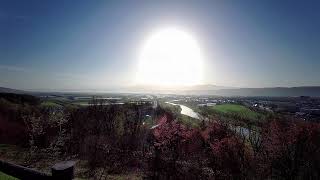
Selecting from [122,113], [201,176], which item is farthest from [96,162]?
[122,113]

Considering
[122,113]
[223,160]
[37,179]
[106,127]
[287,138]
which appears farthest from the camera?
[122,113]

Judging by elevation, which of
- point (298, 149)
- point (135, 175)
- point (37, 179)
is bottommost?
point (135, 175)

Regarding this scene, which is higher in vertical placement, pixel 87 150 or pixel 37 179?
pixel 37 179

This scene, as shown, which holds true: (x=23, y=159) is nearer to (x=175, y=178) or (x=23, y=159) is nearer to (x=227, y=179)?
(x=175, y=178)

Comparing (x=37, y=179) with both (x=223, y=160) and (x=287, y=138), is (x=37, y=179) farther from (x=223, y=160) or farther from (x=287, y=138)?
(x=287, y=138)

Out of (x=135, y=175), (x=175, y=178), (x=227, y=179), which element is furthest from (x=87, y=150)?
(x=227, y=179)

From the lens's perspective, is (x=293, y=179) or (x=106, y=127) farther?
(x=106, y=127)

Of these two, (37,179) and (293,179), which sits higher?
(37,179)

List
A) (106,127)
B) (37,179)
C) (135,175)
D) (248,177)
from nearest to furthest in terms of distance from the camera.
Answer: (37,179)
(248,177)
(135,175)
(106,127)

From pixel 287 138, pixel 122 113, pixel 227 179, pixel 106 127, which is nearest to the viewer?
pixel 227 179
